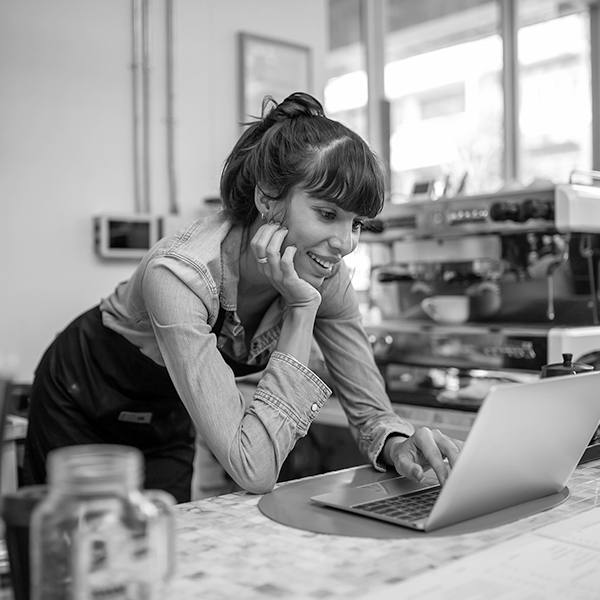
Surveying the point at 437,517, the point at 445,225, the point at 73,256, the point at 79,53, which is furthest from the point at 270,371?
the point at 79,53

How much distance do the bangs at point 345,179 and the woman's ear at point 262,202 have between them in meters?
0.09

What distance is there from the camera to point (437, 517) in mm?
906

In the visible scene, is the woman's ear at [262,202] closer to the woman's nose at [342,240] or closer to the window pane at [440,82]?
the woman's nose at [342,240]

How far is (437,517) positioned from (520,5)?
3.75m

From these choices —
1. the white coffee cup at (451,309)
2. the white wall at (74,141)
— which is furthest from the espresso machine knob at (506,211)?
the white wall at (74,141)

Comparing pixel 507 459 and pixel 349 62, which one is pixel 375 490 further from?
pixel 349 62

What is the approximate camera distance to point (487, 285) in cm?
244

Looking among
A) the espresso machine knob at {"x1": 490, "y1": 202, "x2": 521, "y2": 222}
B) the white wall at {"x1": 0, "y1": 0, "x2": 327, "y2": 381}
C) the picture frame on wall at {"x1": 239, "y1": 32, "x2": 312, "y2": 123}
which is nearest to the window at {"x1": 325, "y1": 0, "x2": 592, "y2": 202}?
the picture frame on wall at {"x1": 239, "y1": 32, "x2": 312, "y2": 123}

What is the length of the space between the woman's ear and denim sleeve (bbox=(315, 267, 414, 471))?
0.61ft

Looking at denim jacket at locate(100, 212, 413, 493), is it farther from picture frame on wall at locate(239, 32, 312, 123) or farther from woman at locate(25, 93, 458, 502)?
picture frame on wall at locate(239, 32, 312, 123)

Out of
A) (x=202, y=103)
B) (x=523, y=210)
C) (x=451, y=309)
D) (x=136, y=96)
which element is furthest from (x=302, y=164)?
(x=202, y=103)

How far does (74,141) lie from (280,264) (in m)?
1.64

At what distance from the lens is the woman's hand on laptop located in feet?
3.69

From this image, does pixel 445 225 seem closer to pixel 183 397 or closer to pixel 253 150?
pixel 253 150
